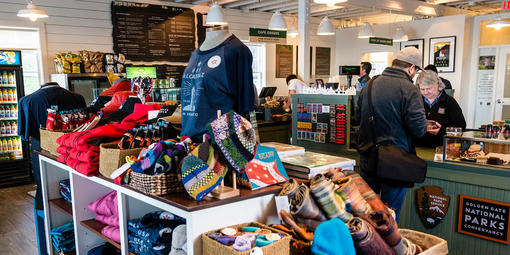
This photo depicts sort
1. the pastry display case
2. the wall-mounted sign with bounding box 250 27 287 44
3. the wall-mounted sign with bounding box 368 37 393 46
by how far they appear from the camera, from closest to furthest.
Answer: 1. the pastry display case
2. the wall-mounted sign with bounding box 250 27 287 44
3. the wall-mounted sign with bounding box 368 37 393 46

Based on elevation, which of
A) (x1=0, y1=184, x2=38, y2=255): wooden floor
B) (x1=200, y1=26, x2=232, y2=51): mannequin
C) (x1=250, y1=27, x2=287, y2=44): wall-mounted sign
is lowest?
(x1=0, y1=184, x2=38, y2=255): wooden floor

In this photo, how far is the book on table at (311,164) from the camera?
6.56ft

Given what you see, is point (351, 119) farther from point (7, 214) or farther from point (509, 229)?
point (7, 214)

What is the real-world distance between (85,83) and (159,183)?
5907mm

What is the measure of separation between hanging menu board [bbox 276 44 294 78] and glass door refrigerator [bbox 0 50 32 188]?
628 cm

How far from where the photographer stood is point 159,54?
28.7 feet

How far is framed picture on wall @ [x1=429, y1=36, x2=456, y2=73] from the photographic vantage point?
9.94m

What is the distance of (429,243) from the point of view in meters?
1.79

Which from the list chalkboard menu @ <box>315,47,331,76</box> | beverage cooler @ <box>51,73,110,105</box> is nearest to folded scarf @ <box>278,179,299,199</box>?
beverage cooler @ <box>51,73,110,105</box>

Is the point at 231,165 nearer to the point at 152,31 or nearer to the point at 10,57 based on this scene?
the point at 10,57

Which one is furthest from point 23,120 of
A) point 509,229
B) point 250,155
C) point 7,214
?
point 509,229

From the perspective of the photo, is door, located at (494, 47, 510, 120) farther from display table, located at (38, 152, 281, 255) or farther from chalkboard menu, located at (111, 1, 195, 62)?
display table, located at (38, 152, 281, 255)

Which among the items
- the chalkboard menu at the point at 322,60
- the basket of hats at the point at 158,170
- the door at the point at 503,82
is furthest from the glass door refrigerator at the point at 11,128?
the door at the point at 503,82

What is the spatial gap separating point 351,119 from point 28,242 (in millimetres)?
3587
